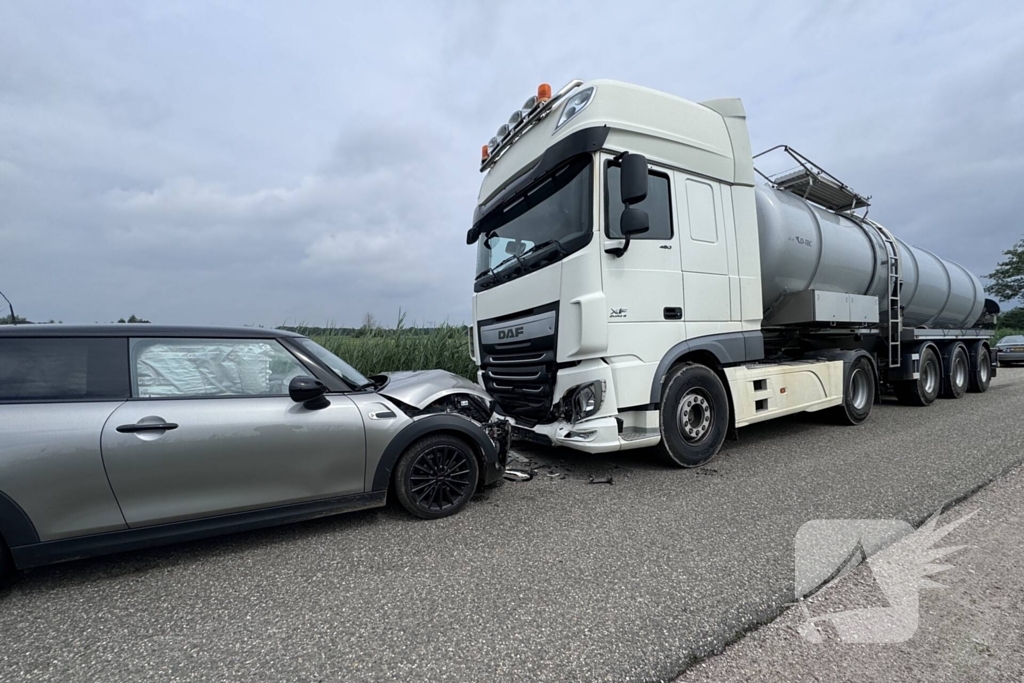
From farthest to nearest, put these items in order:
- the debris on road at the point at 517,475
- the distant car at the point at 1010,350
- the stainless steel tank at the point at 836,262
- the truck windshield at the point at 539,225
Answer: the distant car at the point at 1010,350 < the stainless steel tank at the point at 836,262 < the debris on road at the point at 517,475 < the truck windshield at the point at 539,225

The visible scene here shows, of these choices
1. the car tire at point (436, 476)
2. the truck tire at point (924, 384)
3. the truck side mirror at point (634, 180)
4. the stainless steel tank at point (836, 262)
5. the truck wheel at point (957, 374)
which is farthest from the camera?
the truck wheel at point (957, 374)

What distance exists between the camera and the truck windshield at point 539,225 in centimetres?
412

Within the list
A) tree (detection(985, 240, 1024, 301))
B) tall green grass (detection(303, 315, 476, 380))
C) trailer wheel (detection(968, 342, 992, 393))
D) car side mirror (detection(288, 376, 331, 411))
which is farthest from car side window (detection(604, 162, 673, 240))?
tree (detection(985, 240, 1024, 301))

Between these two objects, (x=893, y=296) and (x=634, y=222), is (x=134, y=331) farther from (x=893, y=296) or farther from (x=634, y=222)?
(x=893, y=296)

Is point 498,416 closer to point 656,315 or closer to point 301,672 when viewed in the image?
point 656,315

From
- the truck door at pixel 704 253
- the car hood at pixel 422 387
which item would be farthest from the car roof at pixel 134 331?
the truck door at pixel 704 253

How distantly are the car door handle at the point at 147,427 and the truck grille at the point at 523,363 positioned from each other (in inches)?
107

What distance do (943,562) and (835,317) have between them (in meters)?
4.17

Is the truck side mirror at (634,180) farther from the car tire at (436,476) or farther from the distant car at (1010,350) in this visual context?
the distant car at (1010,350)

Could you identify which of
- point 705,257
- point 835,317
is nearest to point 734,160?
point 705,257

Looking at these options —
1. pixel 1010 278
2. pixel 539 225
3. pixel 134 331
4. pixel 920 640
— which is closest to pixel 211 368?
pixel 134 331

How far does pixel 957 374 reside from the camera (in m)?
9.09

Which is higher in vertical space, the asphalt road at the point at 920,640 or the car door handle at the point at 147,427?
the car door handle at the point at 147,427

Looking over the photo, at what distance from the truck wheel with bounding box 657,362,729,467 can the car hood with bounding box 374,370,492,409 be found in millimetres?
1705
